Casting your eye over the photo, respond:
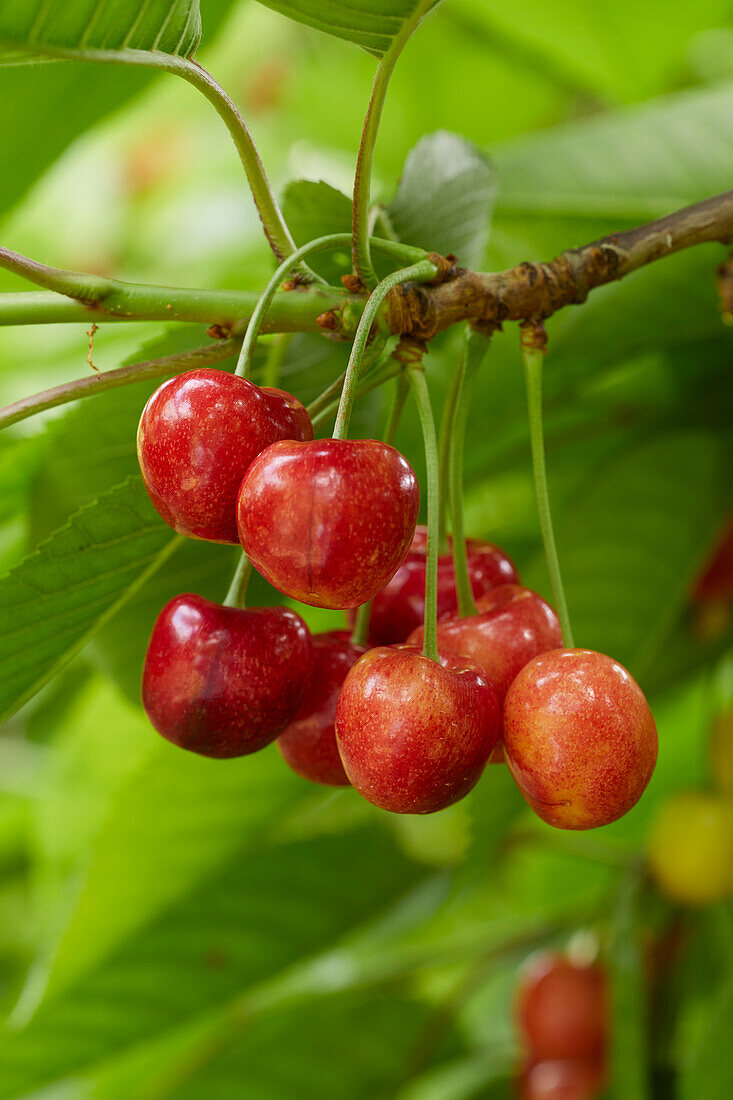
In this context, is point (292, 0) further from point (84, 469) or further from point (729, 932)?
point (729, 932)

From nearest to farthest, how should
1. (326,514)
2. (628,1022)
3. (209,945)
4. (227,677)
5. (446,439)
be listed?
(326,514), (227,677), (446,439), (628,1022), (209,945)

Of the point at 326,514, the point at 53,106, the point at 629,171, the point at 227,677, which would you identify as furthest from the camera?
the point at 629,171

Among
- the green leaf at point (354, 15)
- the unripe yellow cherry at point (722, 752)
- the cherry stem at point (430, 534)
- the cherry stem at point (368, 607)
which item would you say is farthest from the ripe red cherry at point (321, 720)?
the unripe yellow cherry at point (722, 752)

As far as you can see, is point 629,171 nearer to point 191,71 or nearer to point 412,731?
point 191,71

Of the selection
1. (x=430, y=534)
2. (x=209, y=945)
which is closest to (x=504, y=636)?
(x=430, y=534)

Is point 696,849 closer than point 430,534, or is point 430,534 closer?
point 430,534

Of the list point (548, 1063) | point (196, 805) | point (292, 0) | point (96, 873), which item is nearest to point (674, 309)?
point (292, 0)

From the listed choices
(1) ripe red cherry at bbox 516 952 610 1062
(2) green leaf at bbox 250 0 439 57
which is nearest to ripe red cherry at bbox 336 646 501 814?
(2) green leaf at bbox 250 0 439 57

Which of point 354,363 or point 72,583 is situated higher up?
point 354,363
